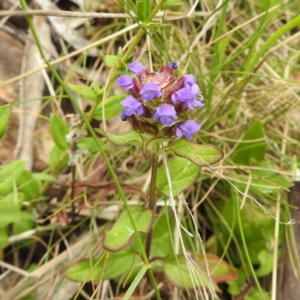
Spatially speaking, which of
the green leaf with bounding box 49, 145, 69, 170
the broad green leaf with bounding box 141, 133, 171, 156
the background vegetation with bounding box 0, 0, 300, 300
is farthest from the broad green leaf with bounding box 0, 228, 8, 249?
the broad green leaf with bounding box 141, 133, 171, 156

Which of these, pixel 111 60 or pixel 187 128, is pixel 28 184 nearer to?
pixel 111 60

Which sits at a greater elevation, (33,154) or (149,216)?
(33,154)

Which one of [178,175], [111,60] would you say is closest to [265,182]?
[178,175]

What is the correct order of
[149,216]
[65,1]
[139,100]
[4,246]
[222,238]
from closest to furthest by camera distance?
[139,100], [149,216], [4,246], [222,238], [65,1]

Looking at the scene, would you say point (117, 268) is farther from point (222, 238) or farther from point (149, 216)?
point (222, 238)

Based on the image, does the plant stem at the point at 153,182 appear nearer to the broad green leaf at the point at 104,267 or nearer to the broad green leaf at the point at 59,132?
the broad green leaf at the point at 104,267

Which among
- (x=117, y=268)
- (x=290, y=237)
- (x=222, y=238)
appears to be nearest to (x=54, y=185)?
(x=117, y=268)

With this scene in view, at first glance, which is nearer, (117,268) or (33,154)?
(117,268)
